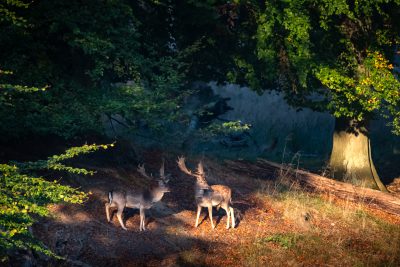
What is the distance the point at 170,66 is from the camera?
1991 cm

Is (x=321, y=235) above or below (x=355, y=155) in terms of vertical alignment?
below

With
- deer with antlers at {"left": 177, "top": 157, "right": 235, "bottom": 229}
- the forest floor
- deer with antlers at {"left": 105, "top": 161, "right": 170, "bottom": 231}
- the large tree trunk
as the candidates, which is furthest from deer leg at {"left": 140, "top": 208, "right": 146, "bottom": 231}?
the large tree trunk

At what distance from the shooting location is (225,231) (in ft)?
55.2

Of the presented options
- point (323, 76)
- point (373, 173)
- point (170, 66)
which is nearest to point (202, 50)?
point (170, 66)

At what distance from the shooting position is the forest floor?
14.5m

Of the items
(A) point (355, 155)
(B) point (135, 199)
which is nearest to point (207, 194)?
(B) point (135, 199)

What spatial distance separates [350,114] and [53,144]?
9.54m

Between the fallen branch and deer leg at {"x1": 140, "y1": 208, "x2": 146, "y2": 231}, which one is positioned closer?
deer leg at {"x1": 140, "y1": 208, "x2": 146, "y2": 231}

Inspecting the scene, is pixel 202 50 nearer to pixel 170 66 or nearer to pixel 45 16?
pixel 170 66

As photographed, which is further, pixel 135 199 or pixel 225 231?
pixel 225 231

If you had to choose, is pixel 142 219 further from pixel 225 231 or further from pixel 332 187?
pixel 332 187

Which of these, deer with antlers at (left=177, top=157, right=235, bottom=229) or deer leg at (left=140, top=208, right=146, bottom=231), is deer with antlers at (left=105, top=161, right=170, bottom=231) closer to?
deer leg at (left=140, top=208, right=146, bottom=231)

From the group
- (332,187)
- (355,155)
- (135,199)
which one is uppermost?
(135,199)

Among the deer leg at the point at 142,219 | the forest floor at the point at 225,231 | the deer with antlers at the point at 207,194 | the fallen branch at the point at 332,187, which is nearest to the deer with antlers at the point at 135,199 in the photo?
the deer leg at the point at 142,219
